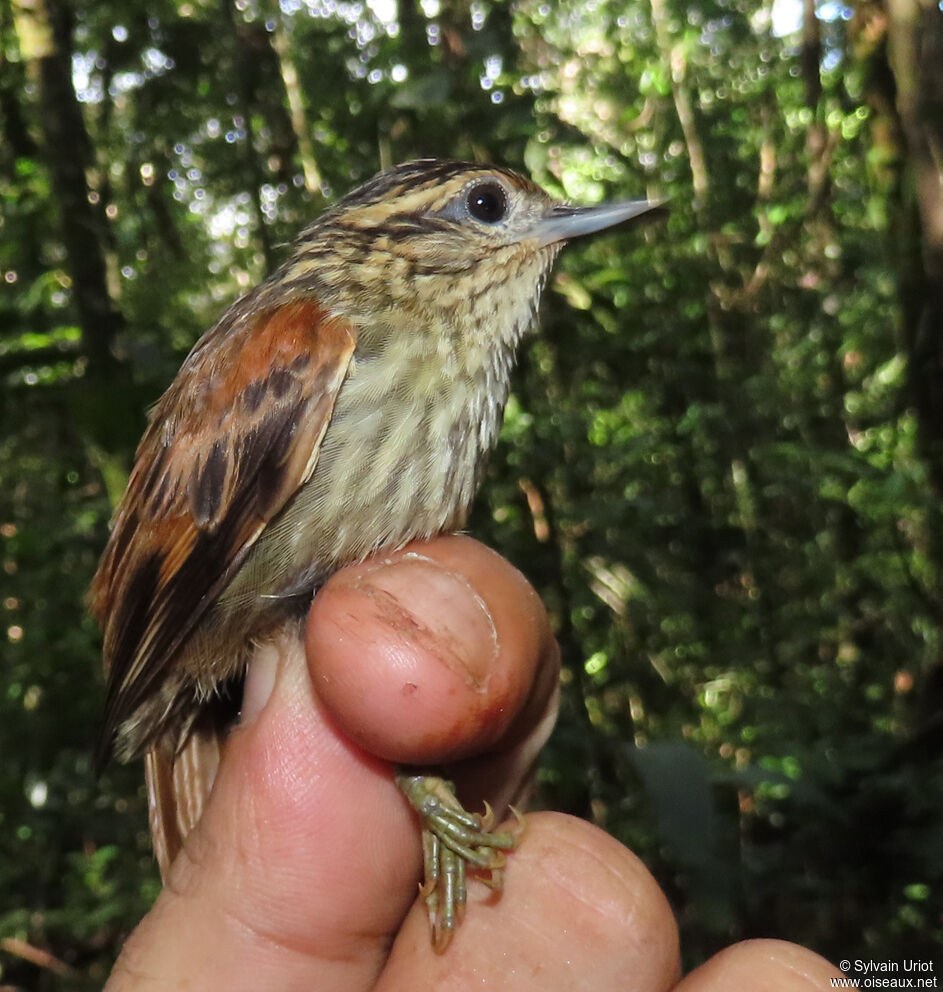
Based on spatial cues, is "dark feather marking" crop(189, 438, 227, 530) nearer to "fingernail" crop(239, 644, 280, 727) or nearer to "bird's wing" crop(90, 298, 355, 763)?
"bird's wing" crop(90, 298, 355, 763)

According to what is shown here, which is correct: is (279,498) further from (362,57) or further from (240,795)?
(362,57)

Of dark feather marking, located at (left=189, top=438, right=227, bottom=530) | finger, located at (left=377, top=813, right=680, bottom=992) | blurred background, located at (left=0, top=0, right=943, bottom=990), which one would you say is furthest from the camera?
blurred background, located at (left=0, top=0, right=943, bottom=990)

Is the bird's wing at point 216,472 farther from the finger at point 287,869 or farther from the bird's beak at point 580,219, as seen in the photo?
the bird's beak at point 580,219

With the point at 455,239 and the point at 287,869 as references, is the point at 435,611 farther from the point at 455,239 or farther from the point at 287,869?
the point at 455,239

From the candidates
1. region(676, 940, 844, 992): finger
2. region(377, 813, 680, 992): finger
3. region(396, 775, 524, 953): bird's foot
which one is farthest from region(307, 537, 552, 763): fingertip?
region(676, 940, 844, 992): finger

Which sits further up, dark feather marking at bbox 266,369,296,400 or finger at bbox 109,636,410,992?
dark feather marking at bbox 266,369,296,400

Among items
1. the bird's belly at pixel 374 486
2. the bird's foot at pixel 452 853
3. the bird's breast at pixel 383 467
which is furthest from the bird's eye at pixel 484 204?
the bird's foot at pixel 452 853

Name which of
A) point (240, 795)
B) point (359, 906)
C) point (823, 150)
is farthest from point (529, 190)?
point (823, 150)
